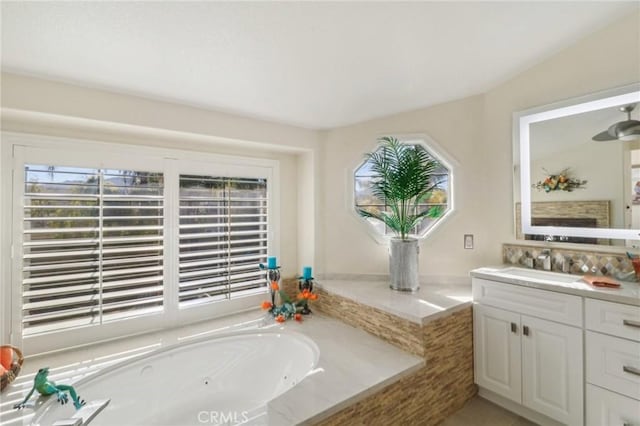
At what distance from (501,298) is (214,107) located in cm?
258

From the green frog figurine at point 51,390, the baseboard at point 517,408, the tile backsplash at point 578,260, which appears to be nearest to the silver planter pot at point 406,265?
the tile backsplash at point 578,260

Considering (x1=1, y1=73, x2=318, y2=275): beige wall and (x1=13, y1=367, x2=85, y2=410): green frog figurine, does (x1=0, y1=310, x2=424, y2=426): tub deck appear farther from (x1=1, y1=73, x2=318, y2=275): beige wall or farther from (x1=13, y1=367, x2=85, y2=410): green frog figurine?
(x1=1, y1=73, x2=318, y2=275): beige wall

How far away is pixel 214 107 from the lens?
2.21 m

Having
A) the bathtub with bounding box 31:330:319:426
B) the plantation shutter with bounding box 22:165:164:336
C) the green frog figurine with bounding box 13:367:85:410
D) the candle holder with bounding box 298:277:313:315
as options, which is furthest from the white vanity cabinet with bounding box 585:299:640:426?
the plantation shutter with bounding box 22:165:164:336

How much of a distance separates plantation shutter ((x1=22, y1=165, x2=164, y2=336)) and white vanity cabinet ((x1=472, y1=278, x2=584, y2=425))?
102 inches

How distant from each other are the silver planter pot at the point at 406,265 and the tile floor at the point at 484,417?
0.88 metres

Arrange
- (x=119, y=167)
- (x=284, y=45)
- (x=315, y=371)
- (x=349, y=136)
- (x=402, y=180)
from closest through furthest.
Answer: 1. (x=284, y=45)
2. (x=315, y=371)
3. (x=119, y=167)
4. (x=402, y=180)
5. (x=349, y=136)

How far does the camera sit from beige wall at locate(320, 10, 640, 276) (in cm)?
181

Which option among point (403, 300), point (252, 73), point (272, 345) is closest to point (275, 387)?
point (272, 345)

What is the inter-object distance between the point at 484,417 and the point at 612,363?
33.1 inches

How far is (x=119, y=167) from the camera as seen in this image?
2123 mm

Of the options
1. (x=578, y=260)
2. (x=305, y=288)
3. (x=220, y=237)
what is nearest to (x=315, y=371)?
(x=305, y=288)

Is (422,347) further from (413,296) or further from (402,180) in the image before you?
(402,180)

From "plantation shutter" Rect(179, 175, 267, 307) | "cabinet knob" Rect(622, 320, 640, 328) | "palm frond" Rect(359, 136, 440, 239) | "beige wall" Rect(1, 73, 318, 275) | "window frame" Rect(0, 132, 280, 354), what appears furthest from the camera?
"plantation shutter" Rect(179, 175, 267, 307)
